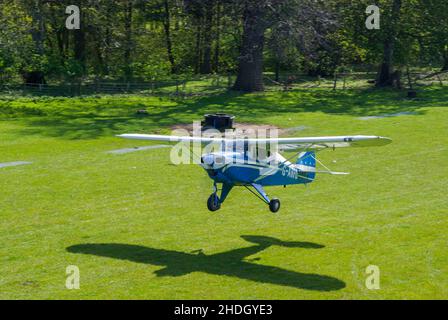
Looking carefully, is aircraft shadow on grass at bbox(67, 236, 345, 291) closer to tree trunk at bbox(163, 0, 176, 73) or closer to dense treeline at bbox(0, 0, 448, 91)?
dense treeline at bbox(0, 0, 448, 91)

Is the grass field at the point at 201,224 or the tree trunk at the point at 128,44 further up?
the tree trunk at the point at 128,44

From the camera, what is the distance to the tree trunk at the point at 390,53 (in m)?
69.5

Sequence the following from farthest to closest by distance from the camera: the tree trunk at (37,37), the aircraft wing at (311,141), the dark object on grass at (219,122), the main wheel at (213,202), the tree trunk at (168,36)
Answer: the tree trunk at (168,36), the tree trunk at (37,37), the dark object on grass at (219,122), the main wheel at (213,202), the aircraft wing at (311,141)

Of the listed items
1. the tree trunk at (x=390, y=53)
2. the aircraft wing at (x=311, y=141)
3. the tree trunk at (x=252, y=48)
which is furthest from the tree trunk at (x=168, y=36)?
the aircraft wing at (x=311, y=141)

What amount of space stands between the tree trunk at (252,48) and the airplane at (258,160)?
36.4 meters

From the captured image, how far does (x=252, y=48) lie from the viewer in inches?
2539

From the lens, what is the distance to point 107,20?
226ft

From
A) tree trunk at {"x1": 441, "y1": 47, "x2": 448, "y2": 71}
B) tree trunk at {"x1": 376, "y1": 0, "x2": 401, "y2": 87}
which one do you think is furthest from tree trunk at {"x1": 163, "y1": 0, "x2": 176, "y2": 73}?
tree trunk at {"x1": 441, "y1": 47, "x2": 448, "y2": 71}

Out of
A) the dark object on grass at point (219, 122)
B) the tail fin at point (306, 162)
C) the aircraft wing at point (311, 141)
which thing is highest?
the aircraft wing at point (311, 141)

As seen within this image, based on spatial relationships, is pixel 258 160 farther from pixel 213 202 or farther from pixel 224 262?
pixel 224 262

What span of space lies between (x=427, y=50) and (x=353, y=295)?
58122 millimetres

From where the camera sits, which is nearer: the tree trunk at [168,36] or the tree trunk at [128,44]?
the tree trunk at [128,44]

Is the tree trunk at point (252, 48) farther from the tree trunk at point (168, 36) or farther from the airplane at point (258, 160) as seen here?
the airplane at point (258, 160)

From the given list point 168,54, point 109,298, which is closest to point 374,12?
point 168,54
